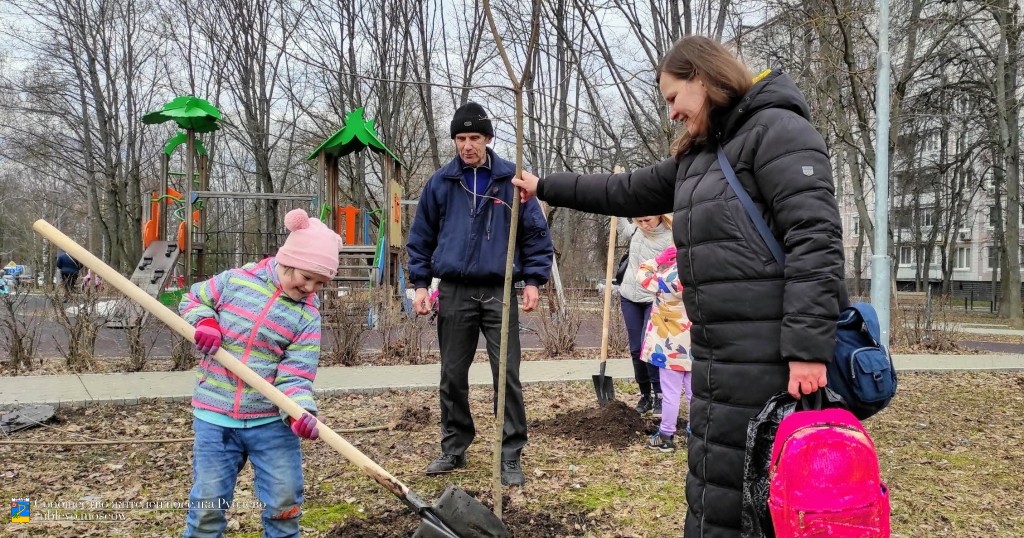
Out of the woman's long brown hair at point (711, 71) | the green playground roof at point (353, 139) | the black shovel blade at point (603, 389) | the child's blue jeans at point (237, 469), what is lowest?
the black shovel blade at point (603, 389)

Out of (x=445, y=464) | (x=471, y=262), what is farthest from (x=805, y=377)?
(x=445, y=464)

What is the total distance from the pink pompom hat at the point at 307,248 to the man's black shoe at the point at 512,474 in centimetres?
163

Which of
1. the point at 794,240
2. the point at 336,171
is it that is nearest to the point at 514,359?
the point at 794,240

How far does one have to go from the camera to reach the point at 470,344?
143 inches

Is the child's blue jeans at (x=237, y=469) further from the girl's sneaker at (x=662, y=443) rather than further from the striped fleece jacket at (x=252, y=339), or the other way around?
the girl's sneaker at (x=662, y=443)

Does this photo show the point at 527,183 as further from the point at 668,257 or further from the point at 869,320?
the point at 668,257

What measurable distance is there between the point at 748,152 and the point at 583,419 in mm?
3431

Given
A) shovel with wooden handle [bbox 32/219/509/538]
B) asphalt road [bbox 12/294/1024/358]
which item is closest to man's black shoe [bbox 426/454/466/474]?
shovel with wooden handle [bbox 32/219/509/538]

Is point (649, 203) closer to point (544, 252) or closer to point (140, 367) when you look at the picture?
point (544, 252)

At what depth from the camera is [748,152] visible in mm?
1854

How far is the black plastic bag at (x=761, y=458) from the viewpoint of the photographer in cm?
175

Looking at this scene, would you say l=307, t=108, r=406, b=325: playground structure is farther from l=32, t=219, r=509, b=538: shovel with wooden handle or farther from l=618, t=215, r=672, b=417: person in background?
l=32, t=219, r=509, b=538: shovel with wooden handle

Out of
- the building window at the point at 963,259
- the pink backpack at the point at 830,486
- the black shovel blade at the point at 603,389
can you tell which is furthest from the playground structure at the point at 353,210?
the building window at the point at 963,259

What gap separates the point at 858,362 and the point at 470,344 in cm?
224
